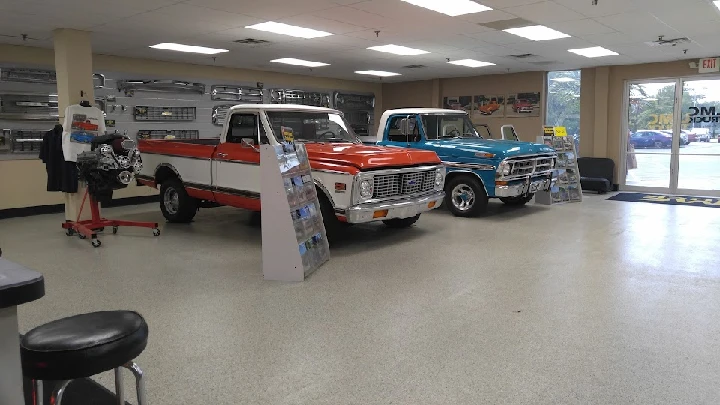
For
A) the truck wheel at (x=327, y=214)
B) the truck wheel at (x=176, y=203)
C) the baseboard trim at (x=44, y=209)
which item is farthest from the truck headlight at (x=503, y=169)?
the baseboard trim at (x=44, y=209)

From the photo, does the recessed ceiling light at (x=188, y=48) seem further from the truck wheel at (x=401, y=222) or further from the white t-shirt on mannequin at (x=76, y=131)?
the truck wheel at (x=401, y=222)

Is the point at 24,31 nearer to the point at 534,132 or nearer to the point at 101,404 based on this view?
the point at 101,404

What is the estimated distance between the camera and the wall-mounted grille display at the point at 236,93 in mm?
11844

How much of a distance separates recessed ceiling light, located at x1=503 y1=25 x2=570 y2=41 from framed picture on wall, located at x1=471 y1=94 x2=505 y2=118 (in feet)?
17.4

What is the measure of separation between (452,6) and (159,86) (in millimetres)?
6740

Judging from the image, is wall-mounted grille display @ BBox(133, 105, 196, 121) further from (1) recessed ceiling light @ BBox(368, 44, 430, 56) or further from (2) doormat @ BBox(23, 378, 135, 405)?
(2) doormat @ BBox(23, 378, 135, 405)

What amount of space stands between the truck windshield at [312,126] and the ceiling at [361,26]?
1.34 m

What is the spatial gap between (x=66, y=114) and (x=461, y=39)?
6.25m

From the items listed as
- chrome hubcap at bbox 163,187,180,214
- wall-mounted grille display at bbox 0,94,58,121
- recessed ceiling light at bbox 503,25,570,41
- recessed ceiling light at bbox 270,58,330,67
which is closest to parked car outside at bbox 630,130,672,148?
recessed ceiling light at bbox 503,25,570,41

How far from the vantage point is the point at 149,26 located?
766 cm

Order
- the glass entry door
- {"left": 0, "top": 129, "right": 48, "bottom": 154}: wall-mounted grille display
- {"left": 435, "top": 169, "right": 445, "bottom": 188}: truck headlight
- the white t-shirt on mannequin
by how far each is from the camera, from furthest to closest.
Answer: the glass entry door < {"left": 0, "top": 129, "right": 48, "bottom": 154}: wall-mounted grille display < the white t-shirt on mannequin < {"left": 435, "top": 169, "right": 445, "bottom": 188}: truck headlight

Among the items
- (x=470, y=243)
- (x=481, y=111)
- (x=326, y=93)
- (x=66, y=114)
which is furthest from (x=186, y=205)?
(x=481, y=111)

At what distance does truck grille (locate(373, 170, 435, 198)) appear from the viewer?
20.7ft

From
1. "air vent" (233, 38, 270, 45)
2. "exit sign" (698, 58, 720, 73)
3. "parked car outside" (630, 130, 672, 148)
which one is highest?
"air vent" (233, 38, 270, 45)
